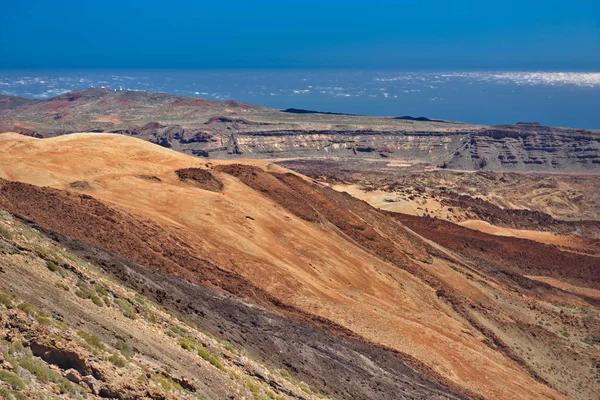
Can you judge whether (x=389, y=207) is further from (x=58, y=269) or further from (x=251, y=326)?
(x=58, y=269)

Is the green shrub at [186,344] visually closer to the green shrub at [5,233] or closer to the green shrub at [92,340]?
the green shrub at [92,340]

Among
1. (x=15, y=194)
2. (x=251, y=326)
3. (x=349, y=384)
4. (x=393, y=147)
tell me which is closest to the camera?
(x=349, y=384)

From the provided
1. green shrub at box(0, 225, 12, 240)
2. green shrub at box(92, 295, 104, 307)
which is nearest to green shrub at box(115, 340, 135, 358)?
green shrub at box(92, 295, 104, 307)

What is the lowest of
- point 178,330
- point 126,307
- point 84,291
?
point 178,330

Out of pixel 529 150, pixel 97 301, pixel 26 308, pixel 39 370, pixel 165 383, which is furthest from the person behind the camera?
pixel 529 150

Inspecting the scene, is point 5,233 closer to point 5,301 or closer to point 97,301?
point 97,301

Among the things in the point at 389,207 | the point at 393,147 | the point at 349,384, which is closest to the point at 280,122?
the point at 393,147

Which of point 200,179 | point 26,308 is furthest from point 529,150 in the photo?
point 26,308
